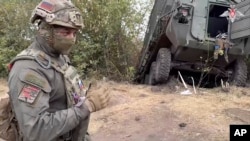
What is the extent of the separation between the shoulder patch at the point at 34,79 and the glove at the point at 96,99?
256 millimetres

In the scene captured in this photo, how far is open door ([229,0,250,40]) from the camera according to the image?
7664 millimetres

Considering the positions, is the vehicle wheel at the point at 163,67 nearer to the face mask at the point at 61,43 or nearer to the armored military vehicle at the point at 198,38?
the armored military vehicle at the point at 198,38

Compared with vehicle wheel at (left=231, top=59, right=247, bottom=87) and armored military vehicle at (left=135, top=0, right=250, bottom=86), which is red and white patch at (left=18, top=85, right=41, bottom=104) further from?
vehicle wheel at (left=231, top=59, right=247, bottom=87)

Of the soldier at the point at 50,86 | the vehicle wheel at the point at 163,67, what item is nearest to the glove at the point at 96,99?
the soldier at the point at 50,86

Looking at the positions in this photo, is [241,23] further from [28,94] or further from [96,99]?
[28,94]

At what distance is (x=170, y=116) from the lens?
20.4 ft

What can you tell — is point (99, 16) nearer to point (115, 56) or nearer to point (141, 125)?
point (115, 56)

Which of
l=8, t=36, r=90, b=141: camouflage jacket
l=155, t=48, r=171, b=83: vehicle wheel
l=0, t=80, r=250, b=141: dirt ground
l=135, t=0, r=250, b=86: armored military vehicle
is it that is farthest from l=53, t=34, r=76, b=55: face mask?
l=155, t=48, r=171, b=83: vehicle wheel

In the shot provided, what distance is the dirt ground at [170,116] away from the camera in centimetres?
562

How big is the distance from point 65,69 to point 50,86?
6.7 inches

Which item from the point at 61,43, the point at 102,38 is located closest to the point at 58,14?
the point at 61,43

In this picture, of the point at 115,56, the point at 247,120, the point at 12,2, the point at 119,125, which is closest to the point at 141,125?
the point at 119,125

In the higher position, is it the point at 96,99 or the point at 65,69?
the point at 65,69

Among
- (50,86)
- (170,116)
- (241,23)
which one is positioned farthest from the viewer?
(241,23)
